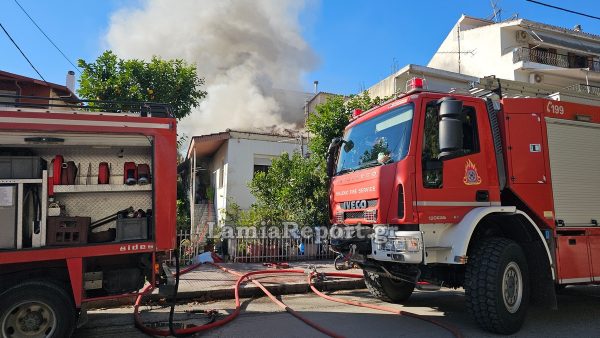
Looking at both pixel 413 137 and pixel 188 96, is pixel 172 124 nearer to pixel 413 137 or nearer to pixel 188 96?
pixel 413 137

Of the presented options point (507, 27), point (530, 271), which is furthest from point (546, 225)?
point (507, 27)

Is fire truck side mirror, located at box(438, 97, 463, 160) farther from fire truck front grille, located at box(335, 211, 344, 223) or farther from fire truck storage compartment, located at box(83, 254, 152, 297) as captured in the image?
fire truck storage compartment, located at box(83, 254, 152, 297)

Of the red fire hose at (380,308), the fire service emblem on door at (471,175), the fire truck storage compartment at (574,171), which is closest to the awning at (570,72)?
the fire truck storage compartment at (574,171)

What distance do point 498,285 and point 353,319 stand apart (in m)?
1.89

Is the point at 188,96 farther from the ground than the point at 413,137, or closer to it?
farther from the ground

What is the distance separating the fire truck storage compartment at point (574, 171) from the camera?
572cm

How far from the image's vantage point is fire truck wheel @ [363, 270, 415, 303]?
6738mm

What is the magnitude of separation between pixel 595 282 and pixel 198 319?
17.5 ft

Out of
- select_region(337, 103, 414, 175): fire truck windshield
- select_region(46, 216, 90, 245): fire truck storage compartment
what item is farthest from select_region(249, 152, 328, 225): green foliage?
select_region(46, 216, 90, 245): fire truck storage compartment

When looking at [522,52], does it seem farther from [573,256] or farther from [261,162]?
[573,256]

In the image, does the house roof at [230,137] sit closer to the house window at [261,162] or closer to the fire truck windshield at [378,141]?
the house window at [261,162]

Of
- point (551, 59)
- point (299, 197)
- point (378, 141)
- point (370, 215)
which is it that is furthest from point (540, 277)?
point (551, 59)

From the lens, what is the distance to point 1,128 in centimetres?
436

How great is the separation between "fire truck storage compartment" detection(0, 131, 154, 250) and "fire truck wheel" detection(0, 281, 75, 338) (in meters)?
0.49
